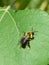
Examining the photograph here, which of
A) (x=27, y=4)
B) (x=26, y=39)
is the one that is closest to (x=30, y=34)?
(x=26, y=39)

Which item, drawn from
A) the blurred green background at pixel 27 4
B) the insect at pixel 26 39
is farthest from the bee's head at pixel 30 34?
the blurred green background at pixel 27 4

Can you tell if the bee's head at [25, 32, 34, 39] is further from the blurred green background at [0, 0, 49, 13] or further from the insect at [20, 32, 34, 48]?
the blurred green background at [0, 0, 49, 13]

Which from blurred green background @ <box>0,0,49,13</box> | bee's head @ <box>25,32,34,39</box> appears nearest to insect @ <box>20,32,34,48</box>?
bee's head @ <box>25,32,34,39</box>

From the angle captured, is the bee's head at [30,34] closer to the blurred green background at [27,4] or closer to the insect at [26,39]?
the insect at [26,39]

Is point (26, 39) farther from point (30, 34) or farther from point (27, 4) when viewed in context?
point (27, 4)

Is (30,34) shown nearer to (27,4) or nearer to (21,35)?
(21,35)

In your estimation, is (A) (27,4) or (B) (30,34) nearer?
(B) (30,34)

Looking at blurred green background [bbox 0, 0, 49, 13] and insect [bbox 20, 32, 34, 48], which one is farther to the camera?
blurred green background [bbox 0, 0, 49, 13]

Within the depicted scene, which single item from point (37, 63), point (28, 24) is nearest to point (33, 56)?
point (37, 63)

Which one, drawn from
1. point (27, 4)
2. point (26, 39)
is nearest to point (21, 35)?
point (26, 39)

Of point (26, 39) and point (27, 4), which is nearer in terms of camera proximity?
point (26, 39)
